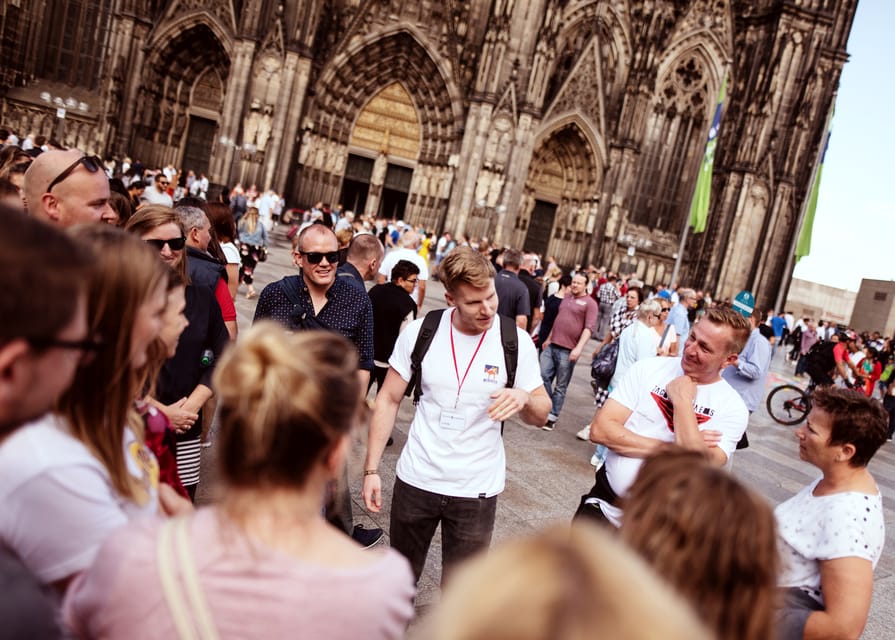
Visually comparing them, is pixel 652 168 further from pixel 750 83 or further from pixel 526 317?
pixel 526 317

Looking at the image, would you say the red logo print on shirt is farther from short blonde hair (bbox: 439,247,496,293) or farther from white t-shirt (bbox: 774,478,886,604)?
short blonde hair (bbox: 439,247,496,293)

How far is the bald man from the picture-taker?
2816mm

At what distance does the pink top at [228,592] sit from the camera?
3.62 ft

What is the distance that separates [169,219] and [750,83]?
102ft

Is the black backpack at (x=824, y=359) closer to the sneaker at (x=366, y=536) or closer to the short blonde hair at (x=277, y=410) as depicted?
the sneaker at (x=366, y=536)

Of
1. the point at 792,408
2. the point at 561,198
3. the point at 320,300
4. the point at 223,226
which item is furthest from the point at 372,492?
the point at 561,198

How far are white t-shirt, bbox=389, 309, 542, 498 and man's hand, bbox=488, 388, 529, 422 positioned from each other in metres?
0.15

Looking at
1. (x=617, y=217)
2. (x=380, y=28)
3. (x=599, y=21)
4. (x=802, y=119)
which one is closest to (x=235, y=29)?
(x=380, y=28)

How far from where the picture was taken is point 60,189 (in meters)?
2.82

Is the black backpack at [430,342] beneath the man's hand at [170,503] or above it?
above

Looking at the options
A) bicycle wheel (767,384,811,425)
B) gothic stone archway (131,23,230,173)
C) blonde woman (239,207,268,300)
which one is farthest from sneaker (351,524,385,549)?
gothic stone archway (131,23,230,173)

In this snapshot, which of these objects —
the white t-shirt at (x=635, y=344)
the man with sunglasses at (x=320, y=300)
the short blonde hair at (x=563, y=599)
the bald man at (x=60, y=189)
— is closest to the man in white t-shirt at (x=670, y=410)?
the man with sunglasses at (x=320, y=300)

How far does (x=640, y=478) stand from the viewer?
127cm

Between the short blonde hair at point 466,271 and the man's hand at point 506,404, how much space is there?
44 centimetres
